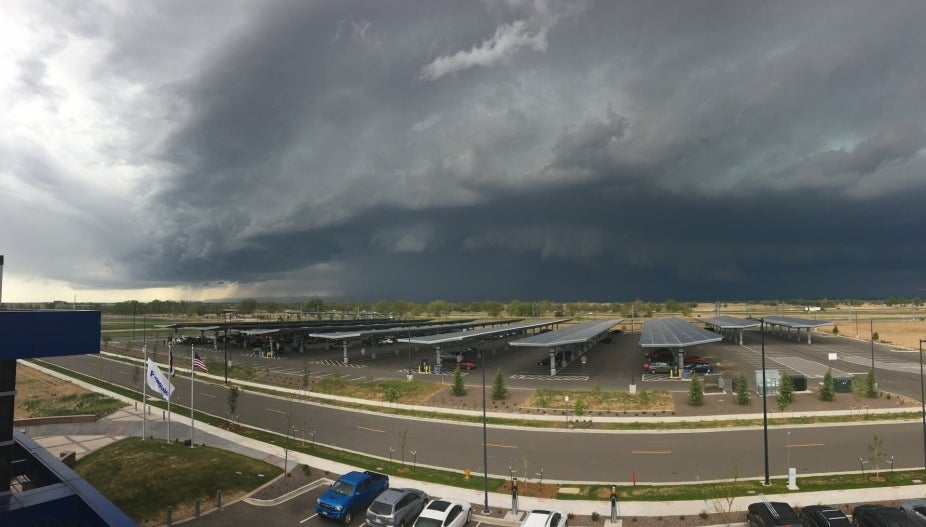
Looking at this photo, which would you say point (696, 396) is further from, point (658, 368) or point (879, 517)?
point (879, 517)

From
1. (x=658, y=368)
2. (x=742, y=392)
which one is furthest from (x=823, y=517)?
(x=658, y=368)

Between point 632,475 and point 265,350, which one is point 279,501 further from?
point 265,350

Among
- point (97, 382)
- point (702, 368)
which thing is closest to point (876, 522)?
point (702, 368)

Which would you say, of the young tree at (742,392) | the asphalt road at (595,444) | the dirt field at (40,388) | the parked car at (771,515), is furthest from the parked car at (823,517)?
the dirt field at (40,388)

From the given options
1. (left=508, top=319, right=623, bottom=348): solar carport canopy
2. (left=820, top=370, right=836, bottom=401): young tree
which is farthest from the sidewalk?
(left=508, top=319, right=623, bottom=348): solar carport canopy

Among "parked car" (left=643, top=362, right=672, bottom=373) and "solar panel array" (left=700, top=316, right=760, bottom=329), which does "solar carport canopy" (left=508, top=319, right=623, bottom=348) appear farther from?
"solar panel array" (left=700, top=316, right=760, bottom=329)

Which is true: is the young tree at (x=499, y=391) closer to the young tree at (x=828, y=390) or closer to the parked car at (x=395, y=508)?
the parked car at (x=395, y=508)
